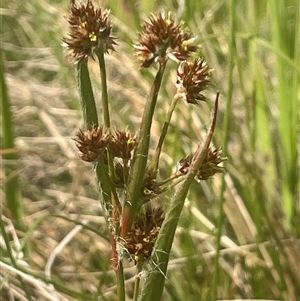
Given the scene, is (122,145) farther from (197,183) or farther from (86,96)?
(197,183)

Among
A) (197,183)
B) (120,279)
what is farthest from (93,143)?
(197,183)

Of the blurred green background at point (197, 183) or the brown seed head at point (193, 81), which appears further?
the blurred green background at point (197, 183)

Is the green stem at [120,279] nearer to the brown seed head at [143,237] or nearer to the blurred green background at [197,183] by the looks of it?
the brown seed head at [143,237]

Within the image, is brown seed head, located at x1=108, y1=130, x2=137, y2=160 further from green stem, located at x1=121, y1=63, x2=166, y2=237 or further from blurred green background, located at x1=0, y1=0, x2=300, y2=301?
blurred green background, located at x1=0, y1=0, x2=300, y2=301

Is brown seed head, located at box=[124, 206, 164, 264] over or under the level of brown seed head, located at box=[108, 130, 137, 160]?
under

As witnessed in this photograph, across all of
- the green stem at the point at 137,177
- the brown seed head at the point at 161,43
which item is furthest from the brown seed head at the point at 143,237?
the brown seed head at the point at 161,43

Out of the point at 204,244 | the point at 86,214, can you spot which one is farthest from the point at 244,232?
the point at 86,214

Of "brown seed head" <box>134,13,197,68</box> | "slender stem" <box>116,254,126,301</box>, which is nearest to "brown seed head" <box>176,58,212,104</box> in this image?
"brown seed head" <box>134,13,197,68</box>
